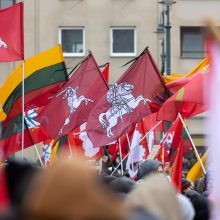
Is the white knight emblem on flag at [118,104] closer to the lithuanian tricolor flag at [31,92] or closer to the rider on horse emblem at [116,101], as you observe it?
the rider on horse emblem at [116,101]

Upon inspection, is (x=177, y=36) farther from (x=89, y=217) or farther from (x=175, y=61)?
(x=89, y=217)

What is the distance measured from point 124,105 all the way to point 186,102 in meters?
1.44

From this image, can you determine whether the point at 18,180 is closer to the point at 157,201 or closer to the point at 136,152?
the point at 157,201

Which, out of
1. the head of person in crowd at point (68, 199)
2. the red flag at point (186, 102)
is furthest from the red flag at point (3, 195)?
the red flag at point (186, 102)

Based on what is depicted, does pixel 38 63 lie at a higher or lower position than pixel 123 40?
lower

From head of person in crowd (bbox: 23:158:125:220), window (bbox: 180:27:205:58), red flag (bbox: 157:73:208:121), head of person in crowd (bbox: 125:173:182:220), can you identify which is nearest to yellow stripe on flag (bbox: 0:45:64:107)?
red flag (bbox: 157:73:208:121)

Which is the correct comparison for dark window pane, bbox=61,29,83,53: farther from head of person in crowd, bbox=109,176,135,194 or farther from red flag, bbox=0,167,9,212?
red flag, bbox=0,167,9,212

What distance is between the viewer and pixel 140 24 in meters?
32.1

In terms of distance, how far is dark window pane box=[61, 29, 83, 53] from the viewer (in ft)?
106

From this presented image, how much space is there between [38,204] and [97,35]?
29514 millimetres

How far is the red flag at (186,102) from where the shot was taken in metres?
10.1

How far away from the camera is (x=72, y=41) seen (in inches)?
1272

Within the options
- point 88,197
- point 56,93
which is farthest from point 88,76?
point 88,197

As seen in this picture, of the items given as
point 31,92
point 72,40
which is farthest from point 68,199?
point 72,40
